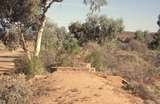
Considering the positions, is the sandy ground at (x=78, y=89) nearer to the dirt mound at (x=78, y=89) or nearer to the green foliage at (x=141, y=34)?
the dirt mound at (x=78, y=89)

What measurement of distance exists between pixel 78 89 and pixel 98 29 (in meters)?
41.9

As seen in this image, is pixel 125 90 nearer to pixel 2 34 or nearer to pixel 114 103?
pixel 114 103

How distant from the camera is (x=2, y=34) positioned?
2434 centimetres

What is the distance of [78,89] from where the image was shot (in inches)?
700

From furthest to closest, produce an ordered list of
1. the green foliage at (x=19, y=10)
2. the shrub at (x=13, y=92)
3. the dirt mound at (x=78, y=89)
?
the green foliage at (x=19, y=10) → the dirt mound at (x=78, y=89) → the shrub at (x=13, y=92)

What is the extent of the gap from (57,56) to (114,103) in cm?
1065

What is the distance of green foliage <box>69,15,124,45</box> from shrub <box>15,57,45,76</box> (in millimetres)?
35650

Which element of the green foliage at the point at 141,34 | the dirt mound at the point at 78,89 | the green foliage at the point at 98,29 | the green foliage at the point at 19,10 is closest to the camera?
the dirt mound at the point at 78,89

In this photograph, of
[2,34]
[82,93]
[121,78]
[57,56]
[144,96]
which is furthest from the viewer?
[57,56]

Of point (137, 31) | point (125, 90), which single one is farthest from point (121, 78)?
point (137, 31)

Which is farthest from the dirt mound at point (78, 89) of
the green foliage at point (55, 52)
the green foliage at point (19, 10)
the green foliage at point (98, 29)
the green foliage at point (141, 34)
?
the green foliage at point (141, 34)

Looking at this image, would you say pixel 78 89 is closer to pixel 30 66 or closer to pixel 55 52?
pixel 30 66

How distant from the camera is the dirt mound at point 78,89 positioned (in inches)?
641

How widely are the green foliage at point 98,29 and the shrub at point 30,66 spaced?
35.6m
